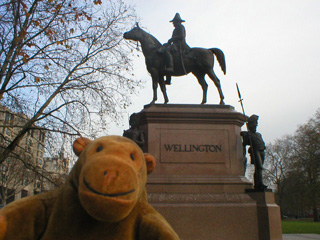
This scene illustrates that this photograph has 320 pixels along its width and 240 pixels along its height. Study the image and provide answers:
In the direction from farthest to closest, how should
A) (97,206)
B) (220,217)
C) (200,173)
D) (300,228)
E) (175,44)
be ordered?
(300,228) < (175,44) < (200,173) < (220,217) < (97,206)

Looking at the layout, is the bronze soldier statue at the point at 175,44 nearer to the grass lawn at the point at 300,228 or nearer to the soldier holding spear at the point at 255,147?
the soldier holding spear at the point at 255,147

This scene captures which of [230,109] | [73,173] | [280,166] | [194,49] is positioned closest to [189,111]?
[230,109]

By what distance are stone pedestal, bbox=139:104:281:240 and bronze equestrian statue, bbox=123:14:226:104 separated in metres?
1.25

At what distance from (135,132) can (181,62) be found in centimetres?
305

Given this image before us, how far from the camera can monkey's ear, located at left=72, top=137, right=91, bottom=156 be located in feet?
7.22

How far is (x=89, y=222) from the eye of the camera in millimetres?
1955

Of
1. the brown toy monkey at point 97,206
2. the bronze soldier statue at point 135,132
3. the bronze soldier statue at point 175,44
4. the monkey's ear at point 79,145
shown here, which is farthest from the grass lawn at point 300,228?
the monkey's ear at point 79,145

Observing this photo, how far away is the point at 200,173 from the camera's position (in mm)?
7531

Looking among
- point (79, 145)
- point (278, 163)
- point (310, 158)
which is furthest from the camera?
point (278, 163)

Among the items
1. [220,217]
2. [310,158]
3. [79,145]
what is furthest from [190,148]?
[310,158]

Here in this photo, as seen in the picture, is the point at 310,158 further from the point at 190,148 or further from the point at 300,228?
the point at 190,148

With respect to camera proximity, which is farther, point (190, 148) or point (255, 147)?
point (190, 148)

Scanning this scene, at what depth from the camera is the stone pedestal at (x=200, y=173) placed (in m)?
6.62

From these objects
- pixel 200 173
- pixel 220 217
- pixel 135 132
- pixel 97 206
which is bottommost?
pixel 220 217
